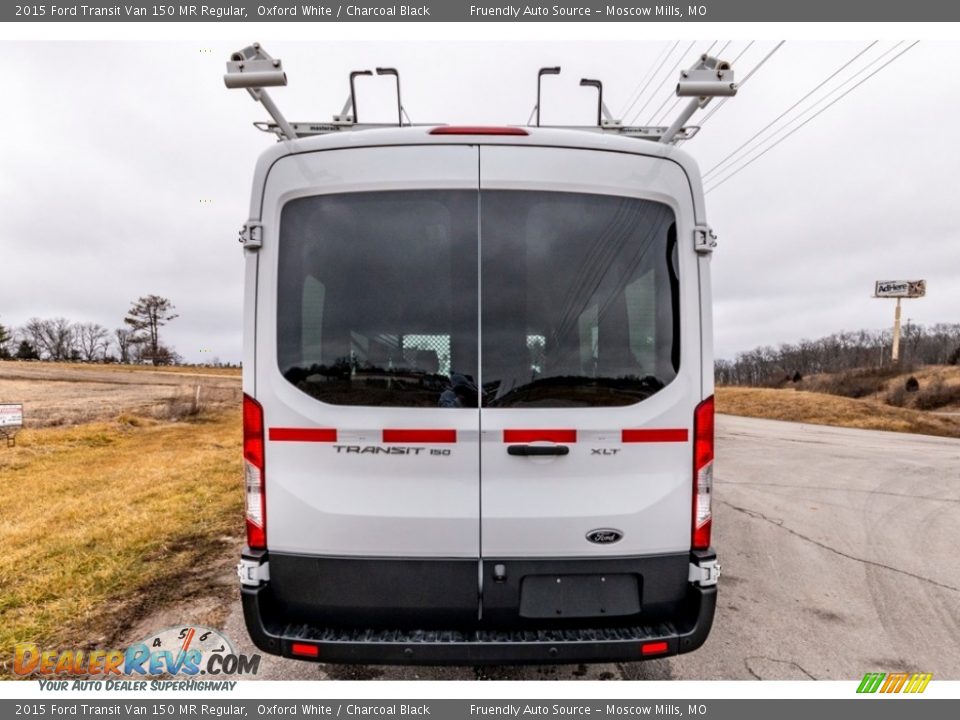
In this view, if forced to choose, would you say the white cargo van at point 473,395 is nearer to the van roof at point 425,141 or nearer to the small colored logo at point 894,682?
the van roof at point 425,141

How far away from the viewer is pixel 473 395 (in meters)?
2.27

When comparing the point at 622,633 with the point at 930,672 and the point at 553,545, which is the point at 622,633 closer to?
the point at 553,545

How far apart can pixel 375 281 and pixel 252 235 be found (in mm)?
628

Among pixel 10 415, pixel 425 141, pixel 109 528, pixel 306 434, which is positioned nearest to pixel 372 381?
pixel 306 434

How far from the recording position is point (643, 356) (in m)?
2.35

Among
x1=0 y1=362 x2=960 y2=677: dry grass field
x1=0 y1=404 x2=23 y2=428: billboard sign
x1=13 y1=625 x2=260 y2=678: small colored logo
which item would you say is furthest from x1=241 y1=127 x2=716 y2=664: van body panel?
x1=0 y1=404 x2=23 y2=428: billboard sign

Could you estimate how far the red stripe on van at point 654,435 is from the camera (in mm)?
2275

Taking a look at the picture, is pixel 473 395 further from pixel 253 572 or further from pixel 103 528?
pixel 103 528

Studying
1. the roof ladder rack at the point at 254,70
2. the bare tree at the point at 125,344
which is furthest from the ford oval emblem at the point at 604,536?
the bare tree at the point at 125,344

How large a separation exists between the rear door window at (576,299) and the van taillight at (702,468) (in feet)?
0.79

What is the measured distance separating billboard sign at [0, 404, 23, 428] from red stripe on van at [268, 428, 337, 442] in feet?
43.1

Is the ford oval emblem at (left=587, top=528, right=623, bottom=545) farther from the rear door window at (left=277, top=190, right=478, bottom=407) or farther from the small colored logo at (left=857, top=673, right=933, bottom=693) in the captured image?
the small colored logo at (left=857, top=673, right=933, bottom=693)

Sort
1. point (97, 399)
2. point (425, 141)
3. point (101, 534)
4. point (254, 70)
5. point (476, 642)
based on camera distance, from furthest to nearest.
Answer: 1. point (97, 399)
2. point (101, 534)
3. point (425, 141)
4. point (476, 642)
5. point (254, 70)

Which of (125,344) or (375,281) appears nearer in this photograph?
(375,281)
